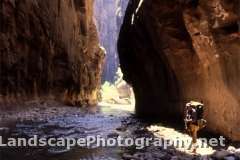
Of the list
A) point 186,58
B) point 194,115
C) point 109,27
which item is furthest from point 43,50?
point 109,27

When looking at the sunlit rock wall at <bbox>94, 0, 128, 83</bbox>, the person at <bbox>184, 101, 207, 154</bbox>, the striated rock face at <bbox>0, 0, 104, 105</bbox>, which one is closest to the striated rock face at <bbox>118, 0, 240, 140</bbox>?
the person at <bbox>184, 101, 207, 154</bbox>

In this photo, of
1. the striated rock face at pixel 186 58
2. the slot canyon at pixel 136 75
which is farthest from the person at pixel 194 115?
the striated rock face at pixel 186 58

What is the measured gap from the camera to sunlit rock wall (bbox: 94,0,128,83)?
4550 inches

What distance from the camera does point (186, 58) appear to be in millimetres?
15523

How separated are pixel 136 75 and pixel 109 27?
337 feet

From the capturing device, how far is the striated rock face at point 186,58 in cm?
1198

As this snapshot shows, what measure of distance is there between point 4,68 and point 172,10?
1304cm

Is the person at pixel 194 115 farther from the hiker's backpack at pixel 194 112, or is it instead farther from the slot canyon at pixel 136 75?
the slot canyon at pixel 136 75

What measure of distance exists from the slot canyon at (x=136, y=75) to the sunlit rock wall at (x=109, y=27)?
76653 millimetres

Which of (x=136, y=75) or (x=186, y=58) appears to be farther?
(x=136, y=75)

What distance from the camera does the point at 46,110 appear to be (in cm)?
2656

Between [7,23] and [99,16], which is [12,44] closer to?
[7,23]

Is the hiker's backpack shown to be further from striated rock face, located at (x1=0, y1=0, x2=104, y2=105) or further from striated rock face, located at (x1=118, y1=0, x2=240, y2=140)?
striated rock face, located at (x1=0, y1=0, x2=104, y2=105)

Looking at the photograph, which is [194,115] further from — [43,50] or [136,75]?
[43,50]
